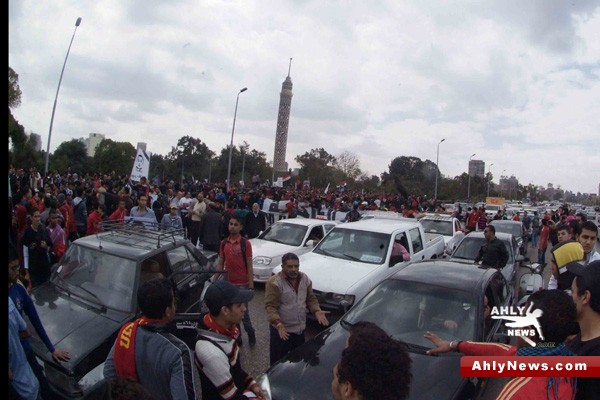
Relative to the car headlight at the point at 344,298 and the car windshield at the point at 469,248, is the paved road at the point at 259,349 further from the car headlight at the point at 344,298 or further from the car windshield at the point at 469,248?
the car windshield at the point at 469,248

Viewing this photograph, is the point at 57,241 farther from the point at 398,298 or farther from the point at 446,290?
the point at 446,290

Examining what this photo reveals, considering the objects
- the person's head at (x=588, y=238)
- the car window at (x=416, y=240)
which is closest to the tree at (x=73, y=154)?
the car window at (x=416, y=240)

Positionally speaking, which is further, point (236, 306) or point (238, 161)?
Result: point (238, 161)

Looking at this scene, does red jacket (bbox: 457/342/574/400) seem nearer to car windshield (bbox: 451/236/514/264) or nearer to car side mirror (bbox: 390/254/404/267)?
car side mirror (bbox: 390/254/404/267)

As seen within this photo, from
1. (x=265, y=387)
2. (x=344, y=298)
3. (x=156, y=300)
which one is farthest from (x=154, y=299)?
(x=344, y=298)

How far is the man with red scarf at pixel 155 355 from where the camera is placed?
231 centimetres

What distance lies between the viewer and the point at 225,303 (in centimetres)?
256

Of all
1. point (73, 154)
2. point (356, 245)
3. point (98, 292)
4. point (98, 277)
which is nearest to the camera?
point (98, 292)

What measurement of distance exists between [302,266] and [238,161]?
5653 cm

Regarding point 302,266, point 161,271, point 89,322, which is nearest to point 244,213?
point 302,266

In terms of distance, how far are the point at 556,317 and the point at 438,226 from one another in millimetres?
12199

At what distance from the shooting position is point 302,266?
7156mm

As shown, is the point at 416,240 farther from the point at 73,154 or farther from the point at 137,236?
the point at 73,154

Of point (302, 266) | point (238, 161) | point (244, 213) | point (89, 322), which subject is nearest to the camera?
point (89, 322)
